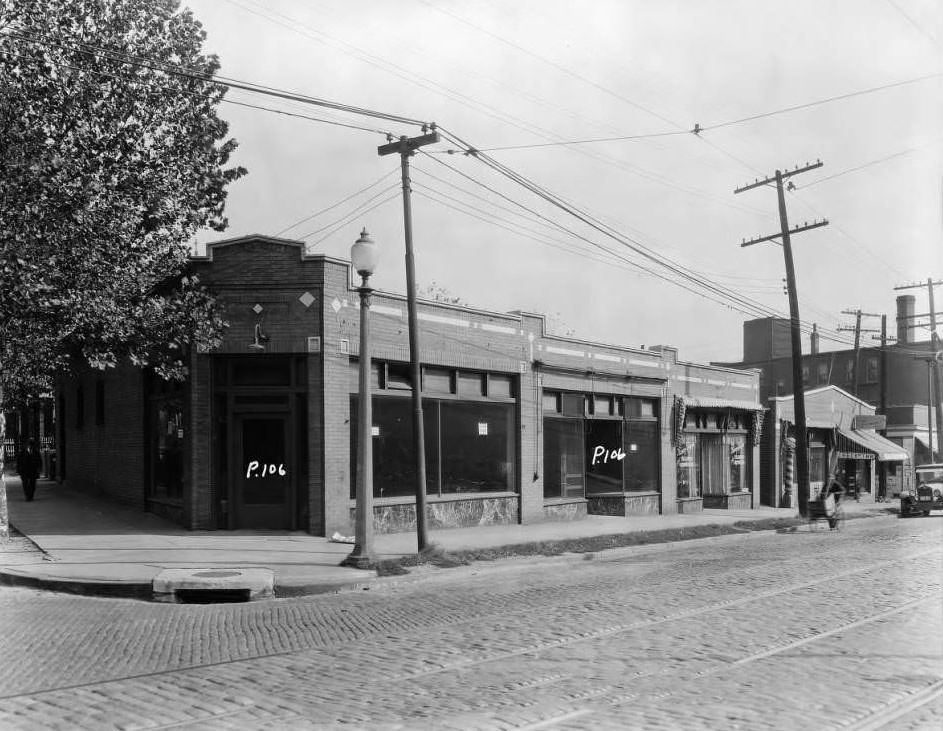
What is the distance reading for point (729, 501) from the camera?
1217 inches

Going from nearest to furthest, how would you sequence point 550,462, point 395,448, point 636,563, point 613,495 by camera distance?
point 636,563, point 395,448, point 550,462, point 613,495

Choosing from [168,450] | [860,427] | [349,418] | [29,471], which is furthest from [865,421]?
[29,471]

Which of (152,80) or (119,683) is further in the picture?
(152,80)

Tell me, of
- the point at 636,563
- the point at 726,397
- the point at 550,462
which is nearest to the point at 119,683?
the point at 636,563

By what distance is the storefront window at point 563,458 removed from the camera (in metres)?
23.3

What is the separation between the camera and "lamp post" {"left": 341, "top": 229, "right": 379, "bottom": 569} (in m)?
14.0

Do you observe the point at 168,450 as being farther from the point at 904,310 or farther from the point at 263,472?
the point at 904,310

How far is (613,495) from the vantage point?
84.4 ft

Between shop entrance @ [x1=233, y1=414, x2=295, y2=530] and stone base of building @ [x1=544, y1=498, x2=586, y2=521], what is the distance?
25.7 feet

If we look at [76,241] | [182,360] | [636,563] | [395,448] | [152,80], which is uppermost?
[152,80]

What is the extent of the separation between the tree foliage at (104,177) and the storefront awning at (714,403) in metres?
16.7

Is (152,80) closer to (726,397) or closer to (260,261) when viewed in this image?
(260,261)

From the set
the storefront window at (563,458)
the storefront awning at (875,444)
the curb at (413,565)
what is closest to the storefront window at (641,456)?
the storefront window at (563,458)

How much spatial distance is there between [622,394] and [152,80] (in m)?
15.5
